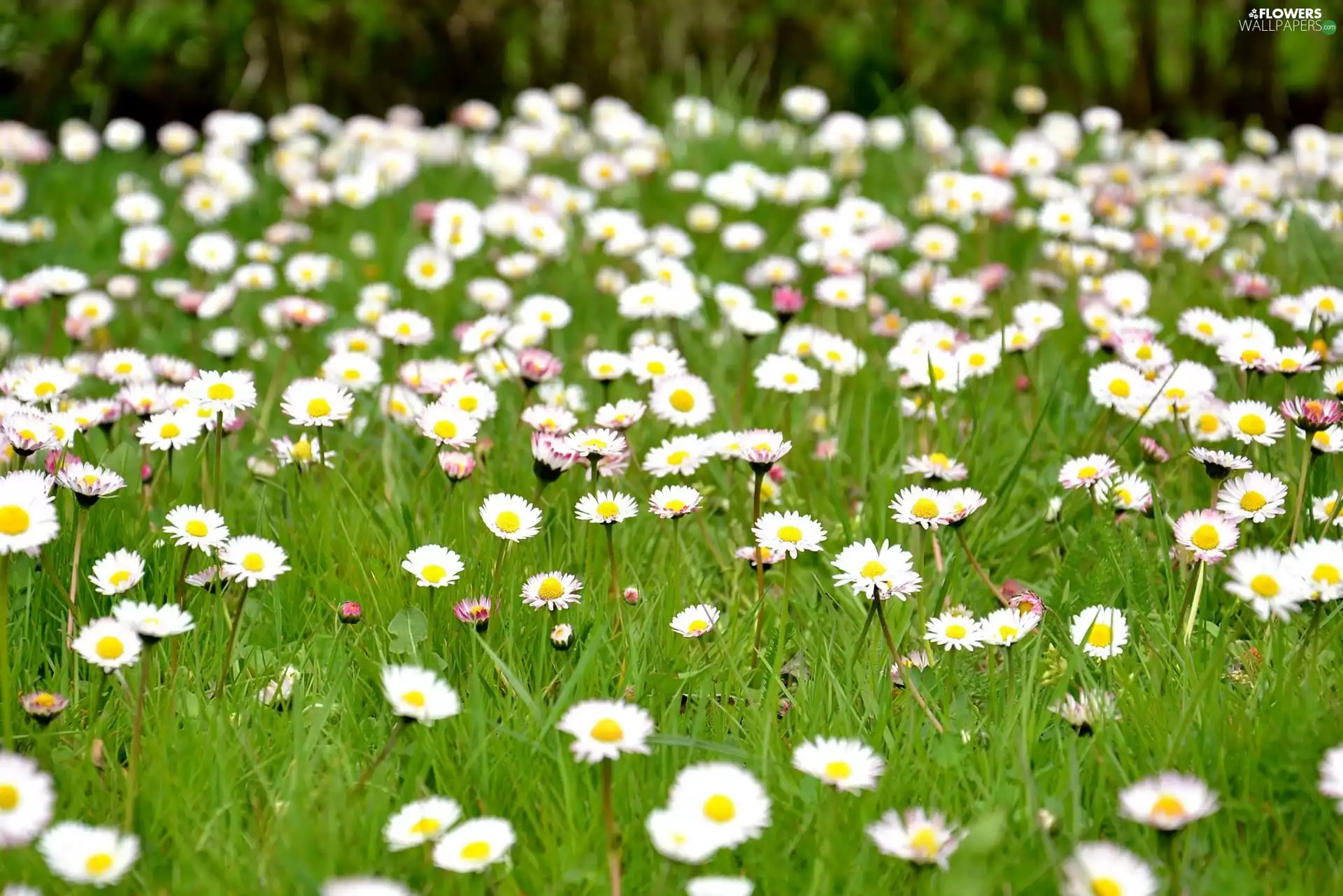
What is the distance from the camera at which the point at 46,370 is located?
2562 mm

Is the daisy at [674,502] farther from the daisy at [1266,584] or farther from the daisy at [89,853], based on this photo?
the daisy at [89,853]

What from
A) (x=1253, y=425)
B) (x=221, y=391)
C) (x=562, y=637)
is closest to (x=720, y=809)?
(x=562, y=637)

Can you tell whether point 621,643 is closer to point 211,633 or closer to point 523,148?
point 211,633

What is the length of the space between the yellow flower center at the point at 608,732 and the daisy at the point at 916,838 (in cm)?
30

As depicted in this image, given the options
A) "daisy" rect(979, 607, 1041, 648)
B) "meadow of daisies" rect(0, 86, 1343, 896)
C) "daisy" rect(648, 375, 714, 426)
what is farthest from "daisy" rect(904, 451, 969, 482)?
"daisy" rect(979, 607, 1041, 648)

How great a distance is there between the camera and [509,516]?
2.12 meters

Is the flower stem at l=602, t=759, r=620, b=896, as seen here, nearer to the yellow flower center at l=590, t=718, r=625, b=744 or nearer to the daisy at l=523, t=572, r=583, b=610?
the yellow flower center at l=590, t=718, r=625, b=744

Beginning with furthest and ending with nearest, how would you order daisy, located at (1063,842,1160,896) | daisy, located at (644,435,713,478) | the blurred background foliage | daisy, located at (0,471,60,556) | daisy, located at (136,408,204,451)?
the blurred background foliage, daisy, located at (644,435,713,478), daisy, located at (136,408,204,451), daisy, located at (0,471,60,556), daisy, located at (1063,842,1160,896)

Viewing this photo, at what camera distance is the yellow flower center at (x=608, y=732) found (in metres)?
1.55

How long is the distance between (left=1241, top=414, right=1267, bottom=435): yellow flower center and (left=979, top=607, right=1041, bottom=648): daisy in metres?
0.65

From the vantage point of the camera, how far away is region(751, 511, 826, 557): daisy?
2.10 metres

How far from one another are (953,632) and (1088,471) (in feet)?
1.63

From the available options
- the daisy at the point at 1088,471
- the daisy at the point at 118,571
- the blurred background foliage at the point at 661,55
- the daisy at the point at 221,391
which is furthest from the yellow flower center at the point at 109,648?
the blurred background foliage at the point at 661,55

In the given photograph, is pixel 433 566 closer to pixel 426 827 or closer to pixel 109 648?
pixel 109 648
